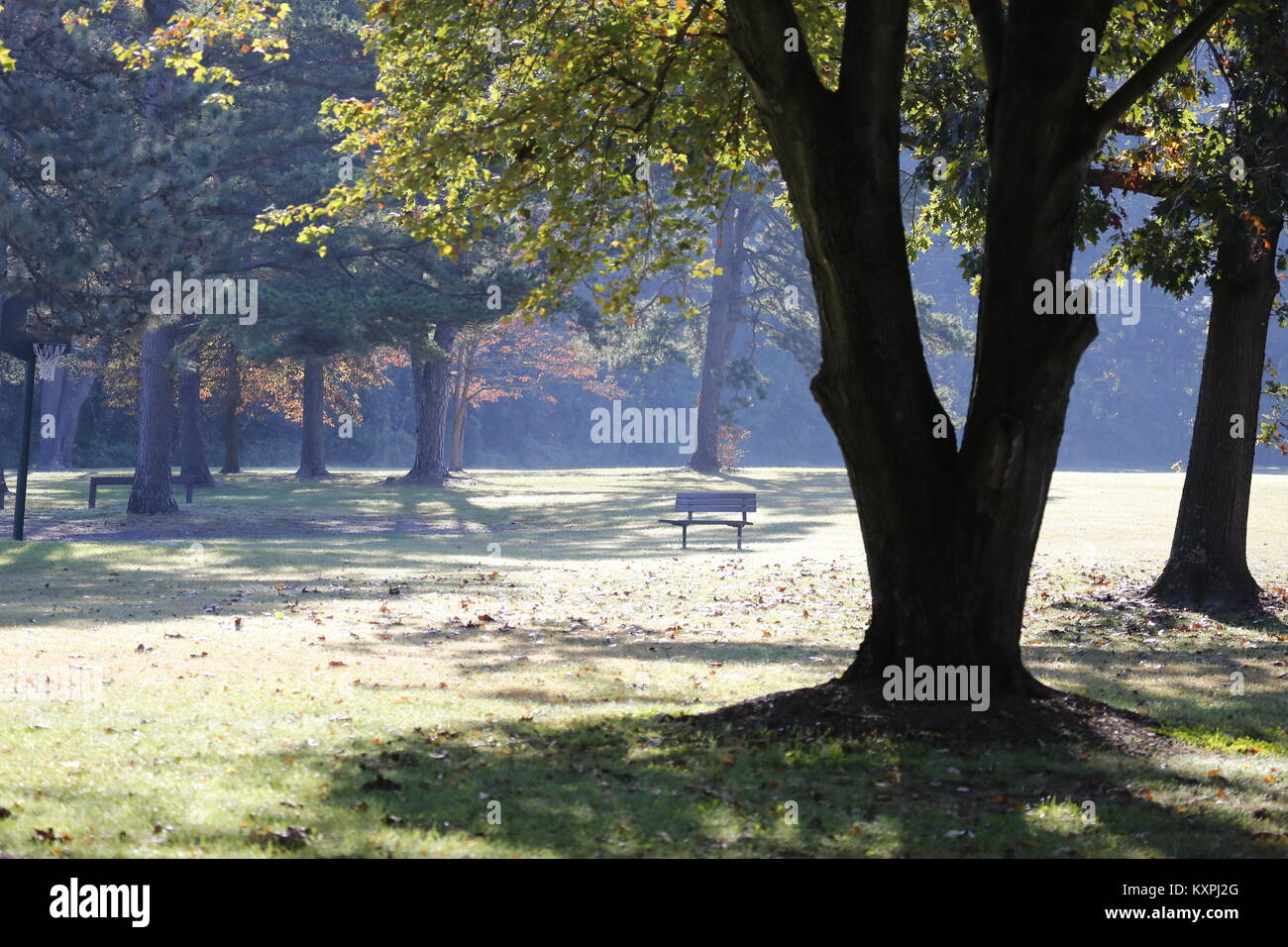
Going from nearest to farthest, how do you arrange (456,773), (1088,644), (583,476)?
(456,773) → (1088,644) → (583,476)

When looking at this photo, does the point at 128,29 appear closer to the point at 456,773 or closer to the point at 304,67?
the point at 304,67

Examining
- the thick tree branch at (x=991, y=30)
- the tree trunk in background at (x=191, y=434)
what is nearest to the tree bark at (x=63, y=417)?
the tree trunk in background at (x=191, y=434)

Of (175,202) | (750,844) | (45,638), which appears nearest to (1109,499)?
(175,202)

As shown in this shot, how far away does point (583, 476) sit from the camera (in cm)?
5688

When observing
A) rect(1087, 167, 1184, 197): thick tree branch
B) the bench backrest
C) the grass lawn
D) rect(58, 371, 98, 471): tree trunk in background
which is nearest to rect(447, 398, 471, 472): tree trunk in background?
rect(58, 371, 98, 471): tree trunk in background

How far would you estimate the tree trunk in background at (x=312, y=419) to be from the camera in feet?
153

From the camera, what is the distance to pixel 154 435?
3097cm

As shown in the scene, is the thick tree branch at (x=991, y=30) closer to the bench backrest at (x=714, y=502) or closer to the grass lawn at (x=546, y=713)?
the grass lawn at (x=546, y=713)

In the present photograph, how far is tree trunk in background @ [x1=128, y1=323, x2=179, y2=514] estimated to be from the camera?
30.5 metres

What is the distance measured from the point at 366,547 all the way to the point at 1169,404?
255ft

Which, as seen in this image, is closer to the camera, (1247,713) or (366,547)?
(1247,713)

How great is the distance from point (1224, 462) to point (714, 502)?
43.4 ft

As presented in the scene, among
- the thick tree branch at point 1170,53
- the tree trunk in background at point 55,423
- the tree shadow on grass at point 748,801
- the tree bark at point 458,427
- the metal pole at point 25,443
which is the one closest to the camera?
the tree shadow on grass at point 748,801

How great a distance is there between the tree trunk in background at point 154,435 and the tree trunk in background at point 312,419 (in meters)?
14.2
